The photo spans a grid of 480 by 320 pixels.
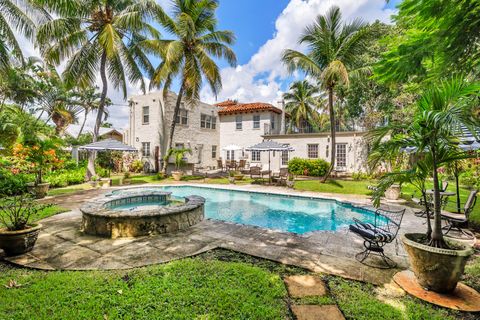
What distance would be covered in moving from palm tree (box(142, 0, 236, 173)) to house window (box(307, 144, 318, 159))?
386 inches

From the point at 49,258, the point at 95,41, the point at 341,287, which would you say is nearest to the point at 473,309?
the point at 341,287

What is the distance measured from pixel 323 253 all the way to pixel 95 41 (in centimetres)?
1775

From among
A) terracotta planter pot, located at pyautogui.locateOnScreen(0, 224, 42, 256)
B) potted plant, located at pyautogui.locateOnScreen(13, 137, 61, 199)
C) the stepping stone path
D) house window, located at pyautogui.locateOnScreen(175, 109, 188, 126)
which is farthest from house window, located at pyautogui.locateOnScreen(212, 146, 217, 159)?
the stepping stone path

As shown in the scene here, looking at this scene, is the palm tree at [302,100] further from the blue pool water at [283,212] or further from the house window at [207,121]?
the blue pool water at [283,212]

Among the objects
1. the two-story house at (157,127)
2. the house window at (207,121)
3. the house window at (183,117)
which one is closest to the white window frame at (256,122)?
the house window at (207,121)

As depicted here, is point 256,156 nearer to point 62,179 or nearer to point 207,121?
point 207,121

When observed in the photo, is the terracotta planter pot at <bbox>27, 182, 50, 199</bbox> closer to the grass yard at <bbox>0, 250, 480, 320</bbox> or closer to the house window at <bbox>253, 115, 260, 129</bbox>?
the grass yard at <bbox>0, 250, 480, 320</bbox>

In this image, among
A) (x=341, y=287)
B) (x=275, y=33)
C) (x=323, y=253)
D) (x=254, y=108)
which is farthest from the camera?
(x=254, y=108)

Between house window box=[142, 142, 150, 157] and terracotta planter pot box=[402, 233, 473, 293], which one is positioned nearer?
terracotta planter pot box=[402, 233, 473, 293]

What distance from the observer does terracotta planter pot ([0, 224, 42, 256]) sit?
168 inches

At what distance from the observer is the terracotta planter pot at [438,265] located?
3000 millimetres

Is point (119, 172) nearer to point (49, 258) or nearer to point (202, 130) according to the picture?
point (202, 130)

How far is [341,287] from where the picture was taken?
132 inches

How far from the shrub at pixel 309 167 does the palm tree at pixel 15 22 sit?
1820 centimetres
